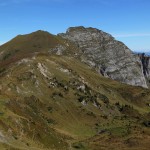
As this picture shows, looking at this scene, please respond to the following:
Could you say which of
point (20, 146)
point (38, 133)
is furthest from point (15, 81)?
point (20, 146)

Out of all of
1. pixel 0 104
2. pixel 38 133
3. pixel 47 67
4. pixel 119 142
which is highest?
pixel 47 67

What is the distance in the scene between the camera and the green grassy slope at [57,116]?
96.4 m

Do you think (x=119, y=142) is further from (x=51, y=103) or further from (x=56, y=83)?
(x=56, y=83)

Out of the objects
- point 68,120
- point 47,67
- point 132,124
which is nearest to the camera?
point 68,120

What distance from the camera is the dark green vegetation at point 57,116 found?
315 feet

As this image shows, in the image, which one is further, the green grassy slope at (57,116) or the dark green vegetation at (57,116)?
the green grassy slope at (57,116)

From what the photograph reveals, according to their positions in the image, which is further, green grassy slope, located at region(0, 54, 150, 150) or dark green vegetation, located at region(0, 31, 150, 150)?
green grassy slope, located at region(0, 54, 150, 150)

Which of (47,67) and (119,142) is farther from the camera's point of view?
(47,67)

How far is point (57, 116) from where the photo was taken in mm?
152875

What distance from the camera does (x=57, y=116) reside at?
153 metres

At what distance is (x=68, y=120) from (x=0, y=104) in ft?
167

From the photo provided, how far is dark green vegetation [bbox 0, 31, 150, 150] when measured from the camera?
315 ft

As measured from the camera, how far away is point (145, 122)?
175875mm

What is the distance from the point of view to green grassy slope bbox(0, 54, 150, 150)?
96.4 metres
